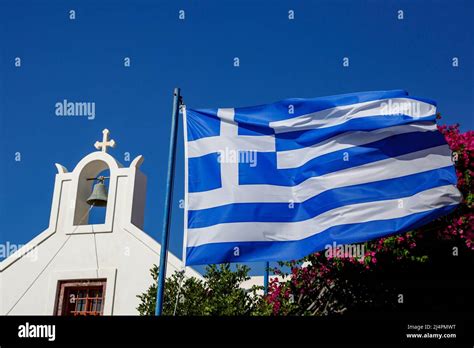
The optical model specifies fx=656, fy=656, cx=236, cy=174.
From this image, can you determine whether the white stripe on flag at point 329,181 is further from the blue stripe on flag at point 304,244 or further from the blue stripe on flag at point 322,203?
the blue stripe on flag at point 304,244

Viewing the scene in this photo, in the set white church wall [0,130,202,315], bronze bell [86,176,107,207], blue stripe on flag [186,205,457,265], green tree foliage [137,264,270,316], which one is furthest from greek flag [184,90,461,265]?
bronze bell [86,176,107,207]

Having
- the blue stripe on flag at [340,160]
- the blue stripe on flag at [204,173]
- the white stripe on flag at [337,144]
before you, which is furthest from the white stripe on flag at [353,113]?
the blue stripe on flag at [204,173]

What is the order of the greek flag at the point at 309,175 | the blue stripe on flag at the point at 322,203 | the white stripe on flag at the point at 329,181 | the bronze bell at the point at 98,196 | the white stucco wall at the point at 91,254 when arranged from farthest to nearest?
the bronze bell at the point at 98,196 → the white stucco wall at the point at 91,254 → the white stripe on flag at the point at 329,181 → the blue stripe on flag at the point at 322,203 → the greek flag at the point at 309,175

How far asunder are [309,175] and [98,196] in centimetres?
727

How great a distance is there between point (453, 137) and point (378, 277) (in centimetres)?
293

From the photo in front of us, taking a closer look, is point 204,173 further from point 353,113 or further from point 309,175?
point 353,113

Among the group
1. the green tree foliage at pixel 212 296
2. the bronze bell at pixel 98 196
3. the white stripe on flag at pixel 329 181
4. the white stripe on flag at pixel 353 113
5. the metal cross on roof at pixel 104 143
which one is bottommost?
the green tree foliage at pixel 212 296

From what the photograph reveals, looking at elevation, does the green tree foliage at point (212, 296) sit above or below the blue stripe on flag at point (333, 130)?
A: below

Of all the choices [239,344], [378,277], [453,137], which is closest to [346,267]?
[378,277]

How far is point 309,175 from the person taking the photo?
8117mm

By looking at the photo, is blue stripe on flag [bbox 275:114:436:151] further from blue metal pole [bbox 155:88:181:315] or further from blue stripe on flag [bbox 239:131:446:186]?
blue metal pole [bbox 155:88:181:315]

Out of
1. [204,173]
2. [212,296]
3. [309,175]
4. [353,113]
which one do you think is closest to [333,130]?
[353,113]

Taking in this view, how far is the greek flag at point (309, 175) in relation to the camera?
7.63 meters

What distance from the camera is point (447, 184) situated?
7.77 meters
